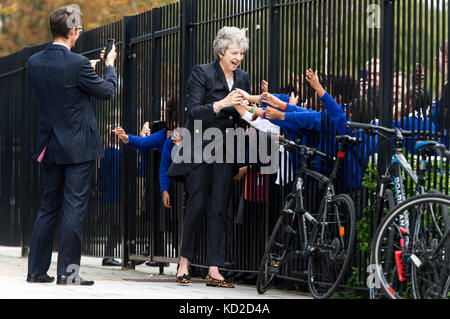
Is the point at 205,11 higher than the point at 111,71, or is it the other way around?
the point at 205,11

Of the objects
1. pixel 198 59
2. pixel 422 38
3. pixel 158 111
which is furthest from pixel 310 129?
pixel 158 111

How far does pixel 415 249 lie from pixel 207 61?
438cm

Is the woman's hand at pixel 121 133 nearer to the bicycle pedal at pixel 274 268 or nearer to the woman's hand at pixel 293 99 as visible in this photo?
the woman's hand at pixel 293 99

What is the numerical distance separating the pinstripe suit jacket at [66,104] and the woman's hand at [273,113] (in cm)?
143

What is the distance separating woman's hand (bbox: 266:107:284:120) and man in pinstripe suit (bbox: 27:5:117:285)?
1.40m

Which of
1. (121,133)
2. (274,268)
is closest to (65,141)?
(274,268)

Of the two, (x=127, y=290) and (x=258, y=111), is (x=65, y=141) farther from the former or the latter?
(x=258, y=111)

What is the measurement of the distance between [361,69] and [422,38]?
28.8 inches

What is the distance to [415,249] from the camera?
5.83m

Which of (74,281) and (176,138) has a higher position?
(176,138)

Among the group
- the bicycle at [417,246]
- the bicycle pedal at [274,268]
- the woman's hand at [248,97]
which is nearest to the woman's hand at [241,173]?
the woman's hand at [248,97]

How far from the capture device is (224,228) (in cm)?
836
